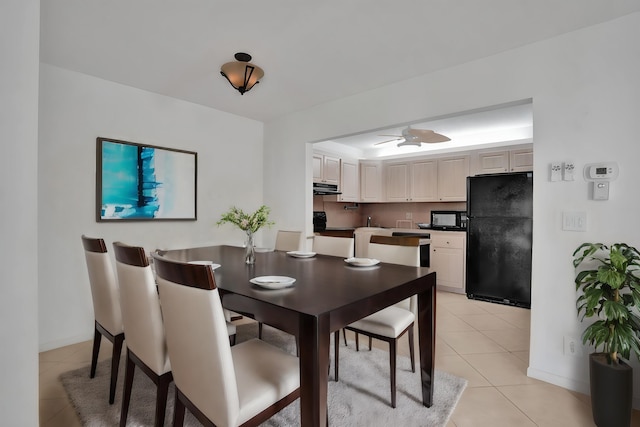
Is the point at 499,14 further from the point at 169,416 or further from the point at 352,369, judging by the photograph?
the point at 169,416

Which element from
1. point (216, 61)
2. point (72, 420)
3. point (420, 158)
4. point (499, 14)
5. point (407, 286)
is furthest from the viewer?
point (420, 158)

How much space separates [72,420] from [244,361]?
119cm

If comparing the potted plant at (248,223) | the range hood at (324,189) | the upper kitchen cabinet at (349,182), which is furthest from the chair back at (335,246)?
the upper kitchen cabinet at (349,182)

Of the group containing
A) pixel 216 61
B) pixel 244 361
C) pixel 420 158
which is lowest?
pixel 244 361

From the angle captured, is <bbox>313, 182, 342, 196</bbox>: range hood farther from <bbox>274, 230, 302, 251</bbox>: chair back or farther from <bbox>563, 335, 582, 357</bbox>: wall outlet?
<bbox>563, 335, 582, 357</bbox>: wall outlet

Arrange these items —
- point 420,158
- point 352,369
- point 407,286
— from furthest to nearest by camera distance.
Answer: point 420,158 → point 352,369 → point 407,286

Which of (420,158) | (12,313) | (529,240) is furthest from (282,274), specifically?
(420,158)

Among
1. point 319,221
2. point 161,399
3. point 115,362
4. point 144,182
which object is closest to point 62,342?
point 115,362

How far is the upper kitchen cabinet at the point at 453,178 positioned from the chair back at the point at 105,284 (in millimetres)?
4671

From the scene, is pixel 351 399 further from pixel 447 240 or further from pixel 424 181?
pixel 424 181

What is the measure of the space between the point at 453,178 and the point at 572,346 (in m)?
3.33

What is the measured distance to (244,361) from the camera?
56.1 inches

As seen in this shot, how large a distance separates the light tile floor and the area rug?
0.25ft

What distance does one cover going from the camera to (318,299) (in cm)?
131
